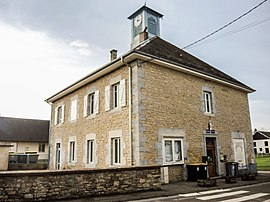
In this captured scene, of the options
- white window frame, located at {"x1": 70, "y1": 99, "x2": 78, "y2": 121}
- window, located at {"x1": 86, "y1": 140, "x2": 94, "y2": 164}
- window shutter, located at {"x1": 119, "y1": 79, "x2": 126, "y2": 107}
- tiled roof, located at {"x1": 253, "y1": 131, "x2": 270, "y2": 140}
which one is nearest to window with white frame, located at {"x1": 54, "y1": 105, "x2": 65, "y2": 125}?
white window frame, located at {"x1": 70, "y1": 99, "x2": 78, "y2": 121}

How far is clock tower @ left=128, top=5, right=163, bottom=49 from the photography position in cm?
1696

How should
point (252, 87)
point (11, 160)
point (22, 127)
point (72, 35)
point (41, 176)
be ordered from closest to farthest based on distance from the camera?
point (41, 176) < point (72, 35) < point (252, 87) < point (11, 160) < point (22, 127)

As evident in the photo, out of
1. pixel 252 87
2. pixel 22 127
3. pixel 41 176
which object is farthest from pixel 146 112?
pixel 22 127

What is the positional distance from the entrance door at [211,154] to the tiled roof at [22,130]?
80.3ft

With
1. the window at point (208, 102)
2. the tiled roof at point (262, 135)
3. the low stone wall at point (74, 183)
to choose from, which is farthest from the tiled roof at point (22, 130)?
the tiled roof at point (262, 135)

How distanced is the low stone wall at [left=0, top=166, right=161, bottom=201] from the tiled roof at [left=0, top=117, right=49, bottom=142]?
25728 mm

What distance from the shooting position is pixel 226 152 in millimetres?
13789

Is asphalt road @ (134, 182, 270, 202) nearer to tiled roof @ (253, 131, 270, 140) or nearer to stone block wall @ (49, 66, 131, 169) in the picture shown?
stone block wall @ (49, 66, 131, 169)

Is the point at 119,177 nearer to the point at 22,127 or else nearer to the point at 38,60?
the point at 38,60

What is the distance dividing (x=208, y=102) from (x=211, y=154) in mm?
2907

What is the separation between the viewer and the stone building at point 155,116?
10594 millimetres

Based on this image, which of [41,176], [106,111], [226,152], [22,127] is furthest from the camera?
[22,127]

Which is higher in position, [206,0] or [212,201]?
[206,0]

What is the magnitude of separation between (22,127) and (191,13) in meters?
29.7
